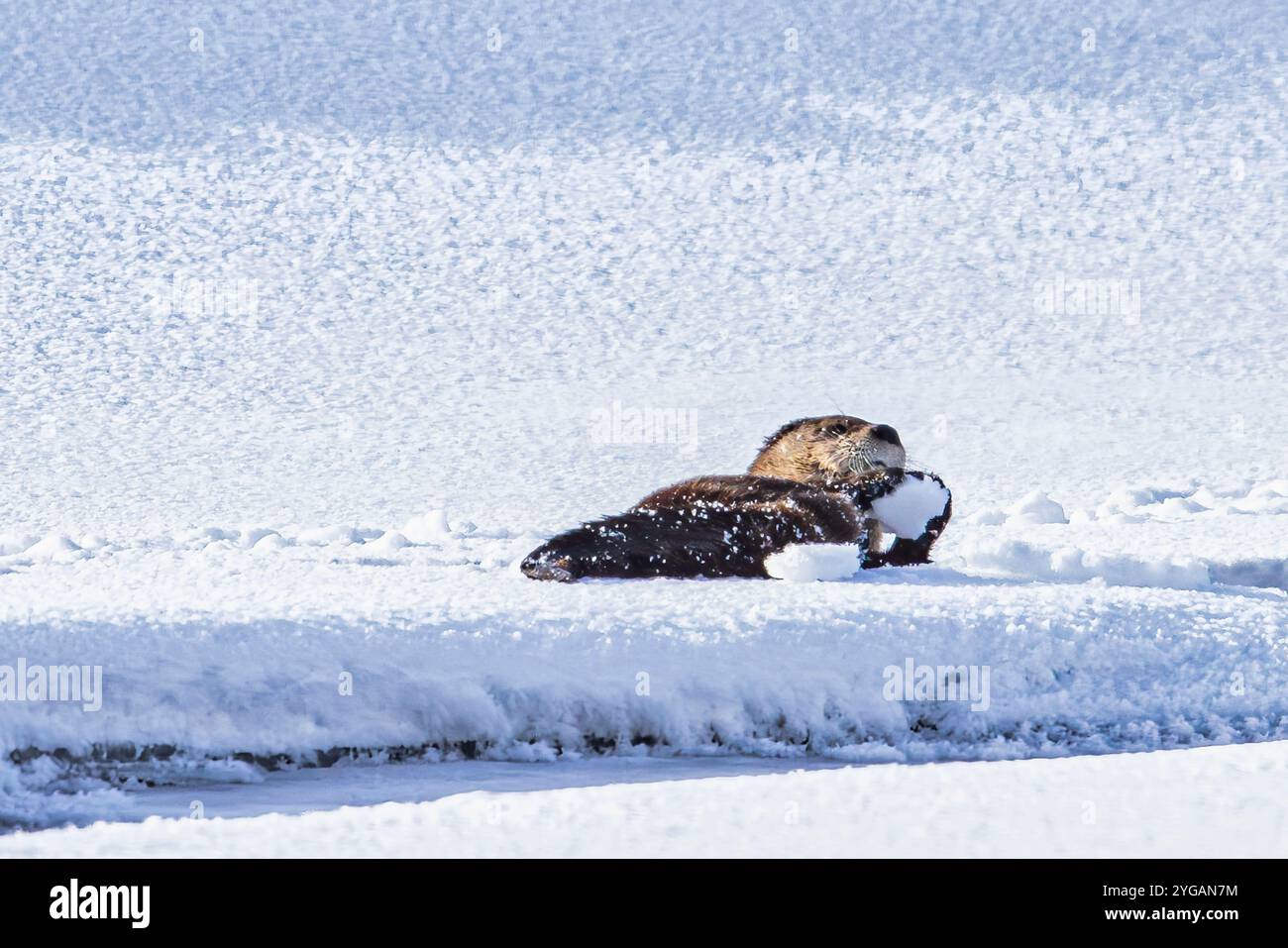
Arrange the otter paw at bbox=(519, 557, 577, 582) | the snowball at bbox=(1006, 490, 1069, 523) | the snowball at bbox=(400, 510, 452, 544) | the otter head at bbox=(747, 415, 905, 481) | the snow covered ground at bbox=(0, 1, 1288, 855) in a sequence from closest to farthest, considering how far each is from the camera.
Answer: the snow covered ground at bbox=(0, 1, 1288, 855), the otter paw at bbox=(519, 557, 577, 582), the otter head at bbox=(747, 415, 905, 481), the snowball at bbox=(400, 510, 452, 544), the snowball at bbox=(1006, 490, 1069, 523)

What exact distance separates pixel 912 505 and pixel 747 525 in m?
0.57

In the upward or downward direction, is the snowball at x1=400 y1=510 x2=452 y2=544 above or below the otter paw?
above

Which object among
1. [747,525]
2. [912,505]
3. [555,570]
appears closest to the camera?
[555,570]

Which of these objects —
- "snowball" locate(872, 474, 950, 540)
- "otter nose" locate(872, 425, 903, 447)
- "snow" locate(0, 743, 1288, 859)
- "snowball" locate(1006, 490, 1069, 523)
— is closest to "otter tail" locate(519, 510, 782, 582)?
"snowball" locate(872, 474, 950, 540)

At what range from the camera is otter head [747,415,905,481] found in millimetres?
4750

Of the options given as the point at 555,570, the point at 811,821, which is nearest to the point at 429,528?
the point at 555,570

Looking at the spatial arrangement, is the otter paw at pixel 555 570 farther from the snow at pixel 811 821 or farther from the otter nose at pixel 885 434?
the snow at pixel 811 821

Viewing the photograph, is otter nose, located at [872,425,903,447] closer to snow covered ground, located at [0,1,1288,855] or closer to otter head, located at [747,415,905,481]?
otter head, located at [747,415,905,481]

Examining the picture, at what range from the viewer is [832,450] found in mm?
4816

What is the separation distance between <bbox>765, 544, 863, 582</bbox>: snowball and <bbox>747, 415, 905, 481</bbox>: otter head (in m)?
0.50

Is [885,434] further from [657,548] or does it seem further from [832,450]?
[657,548]

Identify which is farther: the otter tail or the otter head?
the otter head

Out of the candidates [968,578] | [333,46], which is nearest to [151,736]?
[968,578]

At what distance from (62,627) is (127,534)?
3139 mm
